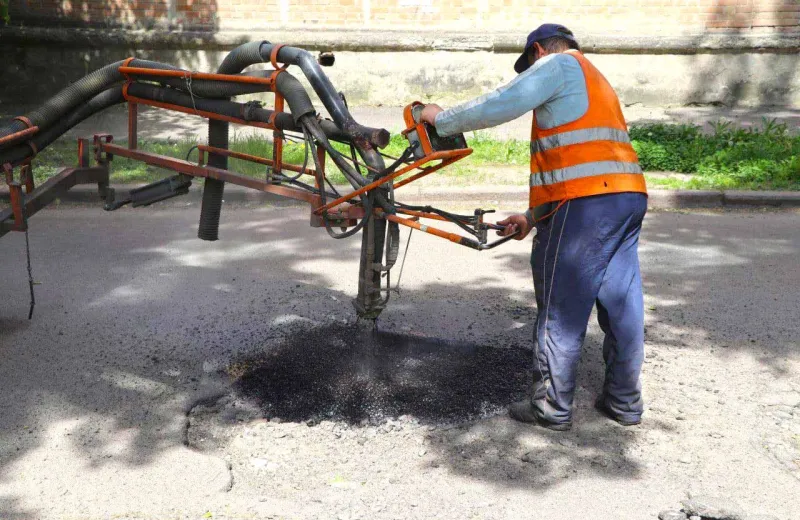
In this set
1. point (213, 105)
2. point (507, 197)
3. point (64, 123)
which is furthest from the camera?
point (507, 197)

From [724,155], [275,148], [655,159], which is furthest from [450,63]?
[275,148]

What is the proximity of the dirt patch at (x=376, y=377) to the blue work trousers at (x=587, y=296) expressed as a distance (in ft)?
1.43

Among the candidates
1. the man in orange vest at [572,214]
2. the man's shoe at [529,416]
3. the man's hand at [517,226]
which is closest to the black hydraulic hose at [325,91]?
the man in orange vest at [572,214]

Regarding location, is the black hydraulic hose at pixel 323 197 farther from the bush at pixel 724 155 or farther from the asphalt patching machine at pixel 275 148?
the bush at pixel 724 155

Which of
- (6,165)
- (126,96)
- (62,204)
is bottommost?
(62,204)

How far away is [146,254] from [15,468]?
3.06m

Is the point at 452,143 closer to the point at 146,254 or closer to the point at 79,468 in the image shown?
the point at 79,468

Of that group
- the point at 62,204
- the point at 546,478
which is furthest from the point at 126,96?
the point at 62,204

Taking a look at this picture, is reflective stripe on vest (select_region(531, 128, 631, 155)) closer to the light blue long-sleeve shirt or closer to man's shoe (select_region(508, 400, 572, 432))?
the light blue long-sleeve shirt

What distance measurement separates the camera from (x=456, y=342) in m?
4.98

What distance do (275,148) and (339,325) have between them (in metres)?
1.18

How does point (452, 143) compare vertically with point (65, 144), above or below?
above

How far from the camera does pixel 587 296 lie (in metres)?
3.86

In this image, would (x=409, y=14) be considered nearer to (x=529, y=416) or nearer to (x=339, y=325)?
(x=339, y=325)
